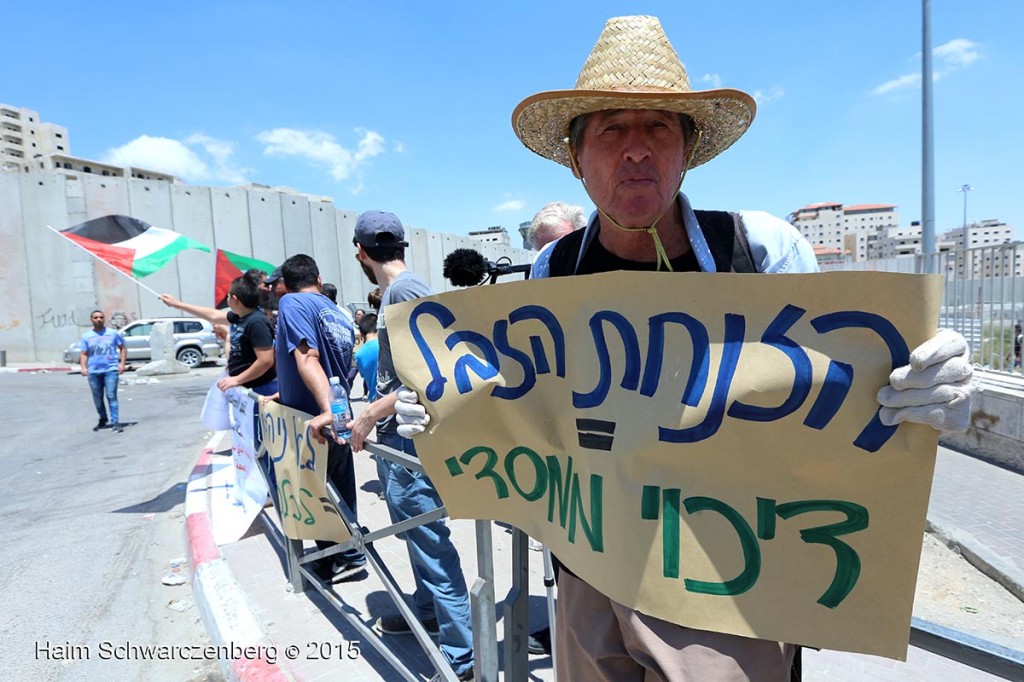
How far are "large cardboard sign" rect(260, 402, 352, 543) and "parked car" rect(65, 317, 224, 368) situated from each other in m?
17.3

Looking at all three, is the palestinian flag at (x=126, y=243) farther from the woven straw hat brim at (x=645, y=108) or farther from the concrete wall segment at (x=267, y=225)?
the concrete wall segment at (x=267, y=225)

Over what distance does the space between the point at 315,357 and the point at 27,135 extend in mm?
127527

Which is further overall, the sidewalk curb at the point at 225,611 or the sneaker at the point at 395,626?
the sneaker at the point at 395,626

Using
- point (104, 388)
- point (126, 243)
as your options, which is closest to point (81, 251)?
point (104, 388)

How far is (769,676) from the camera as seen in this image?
1187 millimetres

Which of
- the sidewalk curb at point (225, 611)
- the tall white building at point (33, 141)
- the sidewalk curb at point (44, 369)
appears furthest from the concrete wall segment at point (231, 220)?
the tall white building at point (33, 141)

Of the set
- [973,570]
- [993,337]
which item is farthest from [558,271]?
[993,337]

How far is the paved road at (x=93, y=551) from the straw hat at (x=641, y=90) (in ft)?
10.5

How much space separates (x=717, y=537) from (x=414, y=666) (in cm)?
215

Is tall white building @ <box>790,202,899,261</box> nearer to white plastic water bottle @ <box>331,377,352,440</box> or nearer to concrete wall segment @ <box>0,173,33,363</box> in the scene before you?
concrete wall segment @ <box>0,173,33,363</box>

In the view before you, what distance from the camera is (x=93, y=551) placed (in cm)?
452

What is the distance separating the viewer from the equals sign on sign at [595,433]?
4.30ft

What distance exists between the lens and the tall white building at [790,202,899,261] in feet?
398

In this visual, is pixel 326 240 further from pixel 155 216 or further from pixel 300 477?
pixel 300 477
